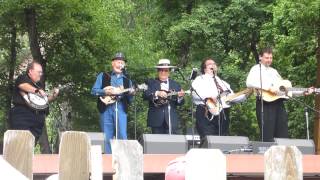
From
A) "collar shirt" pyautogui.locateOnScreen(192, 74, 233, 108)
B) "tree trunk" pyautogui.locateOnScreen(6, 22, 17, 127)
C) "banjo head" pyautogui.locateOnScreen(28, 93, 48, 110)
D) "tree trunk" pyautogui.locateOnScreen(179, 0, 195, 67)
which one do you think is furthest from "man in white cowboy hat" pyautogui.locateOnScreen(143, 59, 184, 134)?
"tree trunk" pyautogui.locateOnScreen(179, 0, 195, 67)

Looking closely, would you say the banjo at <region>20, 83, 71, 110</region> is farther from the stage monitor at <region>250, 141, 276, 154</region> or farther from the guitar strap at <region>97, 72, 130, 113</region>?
the stage monitor at <region>250, 141, 276, 154</region>

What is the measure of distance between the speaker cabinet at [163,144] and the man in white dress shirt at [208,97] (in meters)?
1.00

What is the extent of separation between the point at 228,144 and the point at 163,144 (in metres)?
0.76

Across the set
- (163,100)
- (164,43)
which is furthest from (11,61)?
(163,100)

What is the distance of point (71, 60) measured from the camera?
14.3 meters

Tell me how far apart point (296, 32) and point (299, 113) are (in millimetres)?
2183

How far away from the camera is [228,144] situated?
→ 7.91 m

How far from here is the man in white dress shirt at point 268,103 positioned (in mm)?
8539

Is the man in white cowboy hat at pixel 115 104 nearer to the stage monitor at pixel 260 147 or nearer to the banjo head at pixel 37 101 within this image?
the banjo head at pixel 37 101

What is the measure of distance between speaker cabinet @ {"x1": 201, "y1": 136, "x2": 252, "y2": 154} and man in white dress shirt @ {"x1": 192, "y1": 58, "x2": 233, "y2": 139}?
87cm

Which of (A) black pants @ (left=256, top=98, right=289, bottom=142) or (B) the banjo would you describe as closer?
(B) the banjo

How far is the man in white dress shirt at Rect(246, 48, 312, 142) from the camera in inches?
336

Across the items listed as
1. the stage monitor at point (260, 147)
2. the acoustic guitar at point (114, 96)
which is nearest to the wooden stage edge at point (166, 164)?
the stage monitor at point (260, 147)

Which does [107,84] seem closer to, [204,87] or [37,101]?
[37,101]
